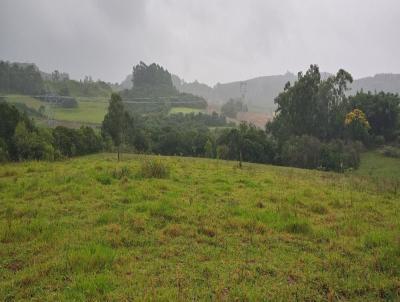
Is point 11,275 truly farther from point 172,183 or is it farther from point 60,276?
point 172,183

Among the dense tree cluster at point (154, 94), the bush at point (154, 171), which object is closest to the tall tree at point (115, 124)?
the bush at point (154, 171)

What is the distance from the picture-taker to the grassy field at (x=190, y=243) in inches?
237

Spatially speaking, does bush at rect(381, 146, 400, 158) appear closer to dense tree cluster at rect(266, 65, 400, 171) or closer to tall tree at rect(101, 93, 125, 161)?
dense tree cluster at rect(266, 65, 400, 171)

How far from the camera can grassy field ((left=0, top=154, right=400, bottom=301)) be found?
6.02 meters

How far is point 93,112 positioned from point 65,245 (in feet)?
423

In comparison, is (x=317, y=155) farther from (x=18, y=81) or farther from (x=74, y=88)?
(x=74, y=88)

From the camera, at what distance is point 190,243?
814 cm

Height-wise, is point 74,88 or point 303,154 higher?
point 74,88

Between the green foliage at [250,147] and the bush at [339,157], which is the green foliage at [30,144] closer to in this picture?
the green foliage at [250,147]

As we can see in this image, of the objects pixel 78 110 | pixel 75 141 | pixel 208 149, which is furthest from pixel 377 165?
pixel 78 110

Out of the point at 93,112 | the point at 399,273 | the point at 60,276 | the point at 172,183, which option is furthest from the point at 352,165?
the point at 93,112

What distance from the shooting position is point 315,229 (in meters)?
9.41

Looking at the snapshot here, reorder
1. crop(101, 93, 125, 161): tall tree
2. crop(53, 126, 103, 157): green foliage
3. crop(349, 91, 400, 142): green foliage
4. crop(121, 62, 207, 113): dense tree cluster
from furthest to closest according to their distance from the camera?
crop(121, 62, 207, 113): dense tree cluster, crop(101, 93, 125, 161): tall tree, crop(349, 91, 400, 142): green foliage, crop(53, 126, 103, 157): green foliage

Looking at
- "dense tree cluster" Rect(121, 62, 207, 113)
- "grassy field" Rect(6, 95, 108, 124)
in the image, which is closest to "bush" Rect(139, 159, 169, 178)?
"grassy field" Rect(6, 95, 108, 124)
